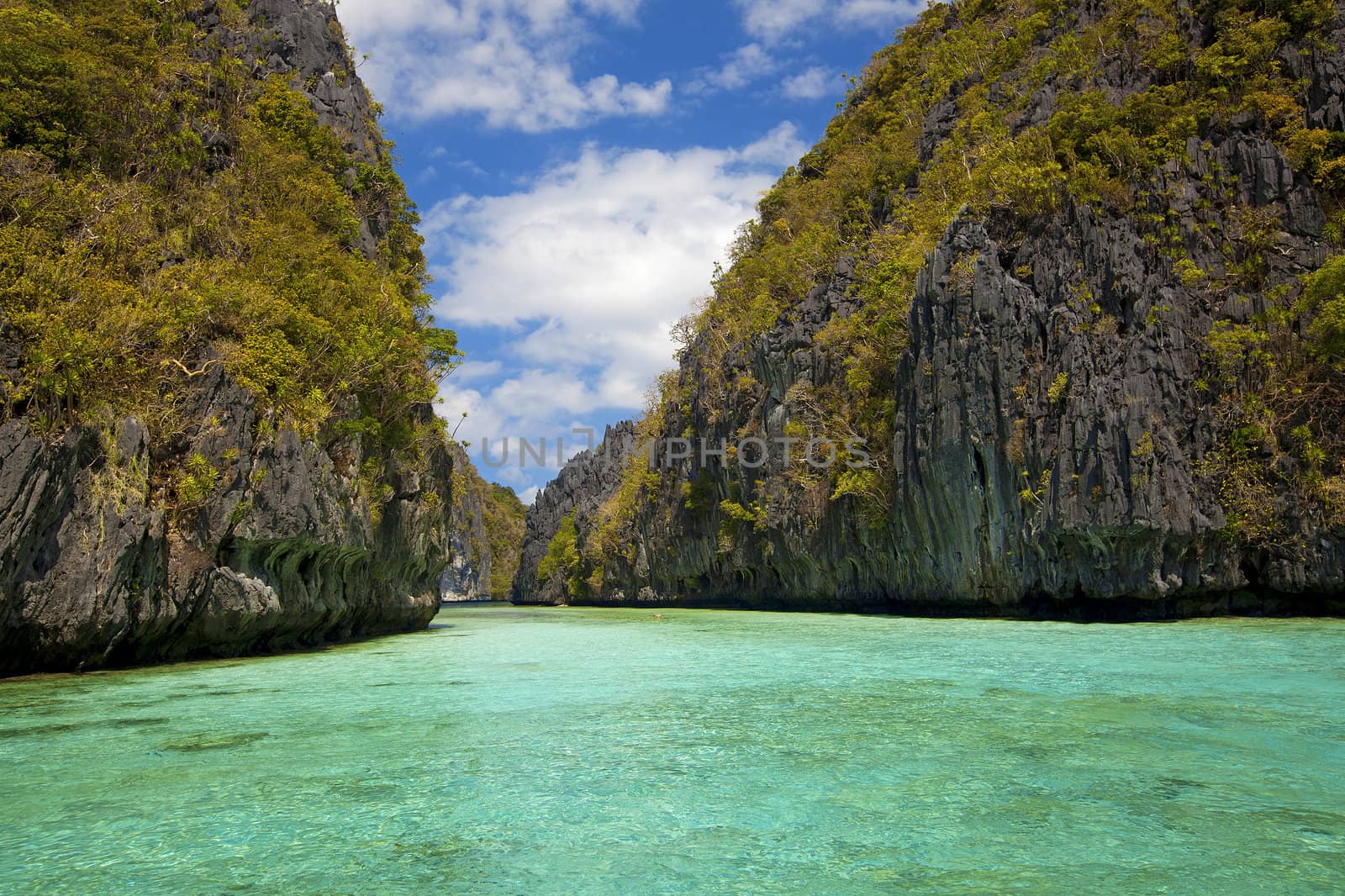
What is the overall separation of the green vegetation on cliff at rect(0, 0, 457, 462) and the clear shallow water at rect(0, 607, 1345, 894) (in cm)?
445

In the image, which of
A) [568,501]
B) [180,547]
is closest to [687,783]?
[180,547]

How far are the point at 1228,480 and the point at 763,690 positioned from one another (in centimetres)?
1600

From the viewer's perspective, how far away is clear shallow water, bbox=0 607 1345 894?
12.9 feet

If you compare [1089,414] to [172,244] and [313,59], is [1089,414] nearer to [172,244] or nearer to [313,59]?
[172,244]

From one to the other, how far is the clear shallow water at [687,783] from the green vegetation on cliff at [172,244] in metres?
4.45

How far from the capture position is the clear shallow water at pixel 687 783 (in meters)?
→ 3.92

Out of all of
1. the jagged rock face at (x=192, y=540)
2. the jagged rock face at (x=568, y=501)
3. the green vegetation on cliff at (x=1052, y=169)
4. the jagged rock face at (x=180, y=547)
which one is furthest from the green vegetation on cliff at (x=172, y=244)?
the jagged rock face at (x=568, y=501)

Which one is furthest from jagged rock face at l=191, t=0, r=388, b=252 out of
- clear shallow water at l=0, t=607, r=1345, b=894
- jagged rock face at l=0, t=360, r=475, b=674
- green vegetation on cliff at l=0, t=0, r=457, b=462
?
clear shallow water at l=0, t=607, r=1345, b=894

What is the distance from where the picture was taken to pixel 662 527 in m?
48.1

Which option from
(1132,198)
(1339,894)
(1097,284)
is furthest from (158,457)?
(1132,198)

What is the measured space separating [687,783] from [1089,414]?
59.8ft

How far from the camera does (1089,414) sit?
2025 centimetres

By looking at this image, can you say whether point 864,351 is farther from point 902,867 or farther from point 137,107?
point 902,867

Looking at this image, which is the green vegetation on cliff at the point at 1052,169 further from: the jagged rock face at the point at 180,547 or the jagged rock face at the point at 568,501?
the jagged rock face at the point at 568,501
